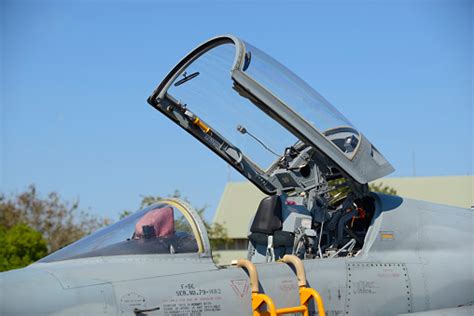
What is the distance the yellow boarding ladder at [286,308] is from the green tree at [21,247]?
2048 cm

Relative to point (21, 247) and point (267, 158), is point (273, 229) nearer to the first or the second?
point (267, 158)

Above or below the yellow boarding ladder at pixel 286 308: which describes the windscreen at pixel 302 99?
above

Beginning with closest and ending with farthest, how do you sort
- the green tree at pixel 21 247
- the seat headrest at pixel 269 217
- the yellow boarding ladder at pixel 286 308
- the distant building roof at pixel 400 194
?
the yellow boarding ladder at pixel 286 308
the seat headrest at pixel 269 217
the green tree at pixel 21 247
the distant building roof at pixel 400 194

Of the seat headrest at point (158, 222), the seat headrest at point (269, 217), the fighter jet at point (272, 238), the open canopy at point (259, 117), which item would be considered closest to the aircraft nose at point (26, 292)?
the fighter jet at point (272, 238)

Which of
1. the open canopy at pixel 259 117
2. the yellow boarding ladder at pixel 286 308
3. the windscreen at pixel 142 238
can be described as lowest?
the yellow boarding ladder at pixel 286 308

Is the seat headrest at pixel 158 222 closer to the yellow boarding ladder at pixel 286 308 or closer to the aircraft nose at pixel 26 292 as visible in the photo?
the yellow boarding ladder at pixel 286 308

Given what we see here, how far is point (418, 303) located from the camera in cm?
762

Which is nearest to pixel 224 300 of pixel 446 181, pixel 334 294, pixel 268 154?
pixel 334 294

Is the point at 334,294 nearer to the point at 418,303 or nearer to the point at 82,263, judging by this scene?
the point at 418,303

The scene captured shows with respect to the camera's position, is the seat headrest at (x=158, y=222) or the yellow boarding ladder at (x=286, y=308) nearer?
the yellow boarding ladder at (x=286, y=308)

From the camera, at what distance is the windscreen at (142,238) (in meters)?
6.59

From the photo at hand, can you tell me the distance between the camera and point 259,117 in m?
8.21

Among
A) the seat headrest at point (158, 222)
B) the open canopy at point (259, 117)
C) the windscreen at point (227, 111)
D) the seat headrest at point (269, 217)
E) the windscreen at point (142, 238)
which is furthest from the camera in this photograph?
the windscreen at point (227, 111)

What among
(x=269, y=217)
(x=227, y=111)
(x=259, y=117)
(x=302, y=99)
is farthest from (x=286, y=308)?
(x=227, y=111)
